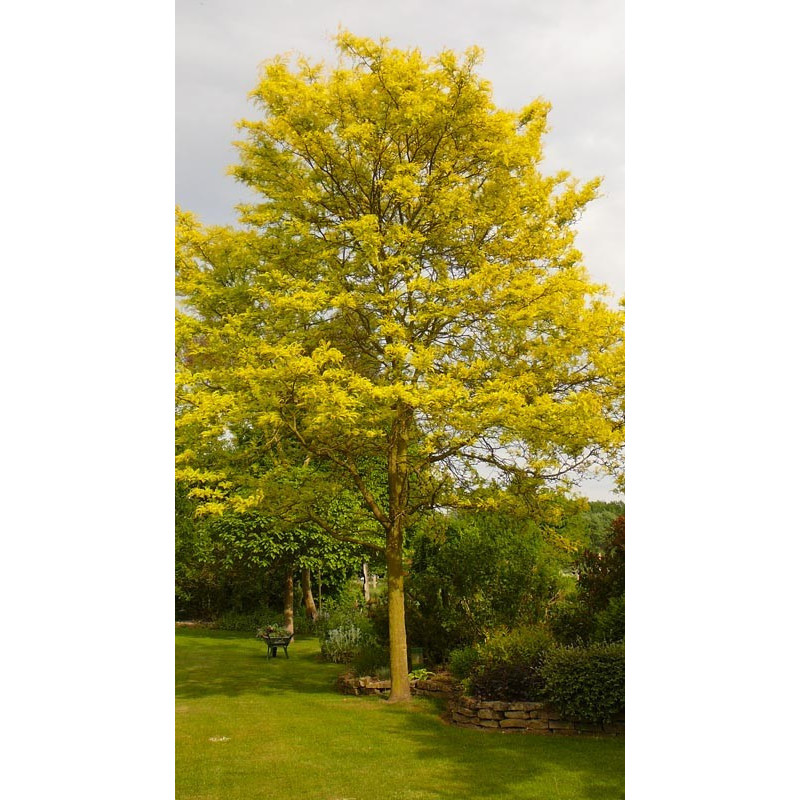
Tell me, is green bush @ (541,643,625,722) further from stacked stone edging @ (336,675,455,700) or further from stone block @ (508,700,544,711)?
stacked stone edging @ (336,675,455,700)

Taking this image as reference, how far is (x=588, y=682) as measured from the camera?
647 cm

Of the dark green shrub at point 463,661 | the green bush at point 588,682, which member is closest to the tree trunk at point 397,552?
the dark green shrub at point 463,661

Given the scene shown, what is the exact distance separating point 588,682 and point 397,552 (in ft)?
9.01

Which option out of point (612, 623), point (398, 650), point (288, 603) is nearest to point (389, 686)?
point (398, 650)

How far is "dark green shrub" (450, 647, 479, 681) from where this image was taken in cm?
808

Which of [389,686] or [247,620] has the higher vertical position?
[389,686]

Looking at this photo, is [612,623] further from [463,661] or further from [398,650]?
[398,650]

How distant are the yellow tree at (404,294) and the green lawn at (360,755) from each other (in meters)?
1.21
